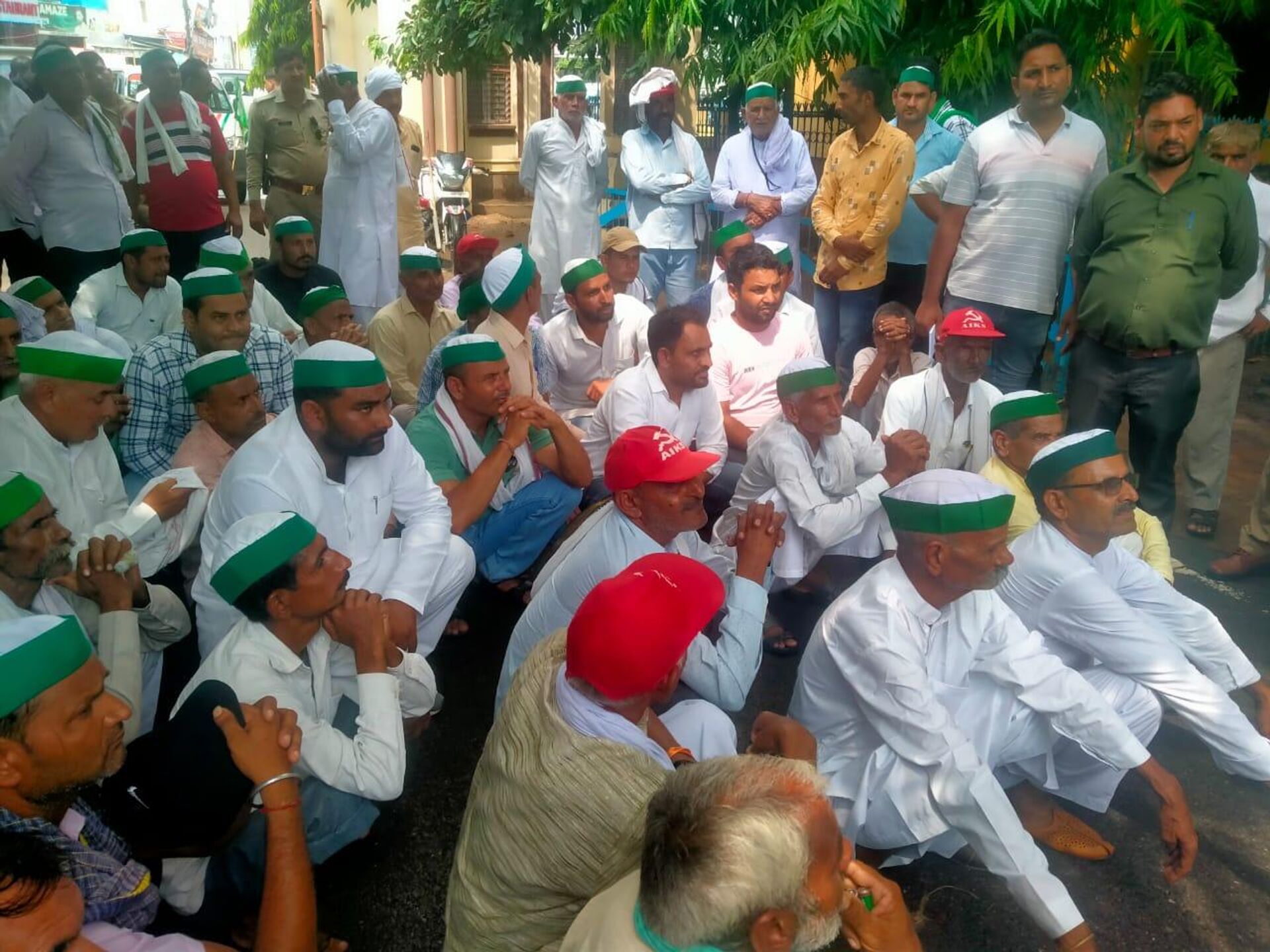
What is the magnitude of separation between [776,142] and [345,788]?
577cm

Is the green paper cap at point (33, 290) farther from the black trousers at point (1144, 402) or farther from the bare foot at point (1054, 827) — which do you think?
the black trousers at point (1144, 402)

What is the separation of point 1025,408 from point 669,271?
13.2 ft

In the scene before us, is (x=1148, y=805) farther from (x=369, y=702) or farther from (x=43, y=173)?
(x=43, y=173)

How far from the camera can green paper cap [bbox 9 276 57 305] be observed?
15.7 ft

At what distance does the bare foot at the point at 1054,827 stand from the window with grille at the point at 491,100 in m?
17.3

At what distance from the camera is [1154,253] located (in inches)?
176

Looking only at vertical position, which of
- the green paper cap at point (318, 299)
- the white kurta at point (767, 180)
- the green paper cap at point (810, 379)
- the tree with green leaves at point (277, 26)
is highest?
the tree with green leaves at point (277, 26)

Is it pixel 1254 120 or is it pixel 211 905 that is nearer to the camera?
pixel 211 905

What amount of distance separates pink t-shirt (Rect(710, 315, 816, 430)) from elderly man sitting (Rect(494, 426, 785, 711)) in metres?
2.13

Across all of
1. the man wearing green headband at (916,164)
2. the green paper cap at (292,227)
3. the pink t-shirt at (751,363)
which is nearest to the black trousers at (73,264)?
the green paper cap at (292,227)

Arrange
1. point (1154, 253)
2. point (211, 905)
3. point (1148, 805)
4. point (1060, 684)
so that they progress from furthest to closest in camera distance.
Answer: point (1154, 253)
point (1148, 805)
point (1060, 684)
point (211, 905)

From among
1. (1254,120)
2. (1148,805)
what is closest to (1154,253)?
(1148,805)

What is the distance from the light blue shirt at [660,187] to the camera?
7.17m

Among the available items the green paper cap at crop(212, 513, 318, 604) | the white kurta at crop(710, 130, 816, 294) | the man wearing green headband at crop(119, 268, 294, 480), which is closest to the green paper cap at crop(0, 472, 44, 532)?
the green paper cap at crop(212, 513, 318, 604)
